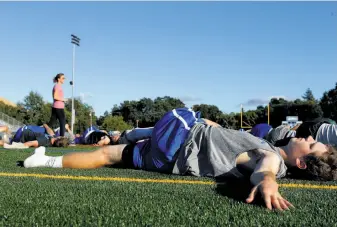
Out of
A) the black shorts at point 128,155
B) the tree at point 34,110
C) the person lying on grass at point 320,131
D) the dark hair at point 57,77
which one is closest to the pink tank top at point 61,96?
the dark hair at point 57,77

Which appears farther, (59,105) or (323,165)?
(59,105)

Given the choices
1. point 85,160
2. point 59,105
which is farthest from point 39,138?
point 85,160

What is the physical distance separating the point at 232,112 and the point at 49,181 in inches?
3028

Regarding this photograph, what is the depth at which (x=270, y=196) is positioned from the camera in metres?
2.52

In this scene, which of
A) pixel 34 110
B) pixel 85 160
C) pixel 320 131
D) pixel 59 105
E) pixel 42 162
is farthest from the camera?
pixel 34 110

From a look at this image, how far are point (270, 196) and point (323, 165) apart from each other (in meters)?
1.58

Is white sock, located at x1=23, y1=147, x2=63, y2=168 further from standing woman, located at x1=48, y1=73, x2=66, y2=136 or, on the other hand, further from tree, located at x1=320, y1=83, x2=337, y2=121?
tree, located at x1=320, y1=83, x2=337, y2=121

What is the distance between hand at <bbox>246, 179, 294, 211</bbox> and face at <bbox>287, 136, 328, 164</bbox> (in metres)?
1.35

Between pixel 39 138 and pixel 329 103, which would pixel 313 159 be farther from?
pixel 329 103

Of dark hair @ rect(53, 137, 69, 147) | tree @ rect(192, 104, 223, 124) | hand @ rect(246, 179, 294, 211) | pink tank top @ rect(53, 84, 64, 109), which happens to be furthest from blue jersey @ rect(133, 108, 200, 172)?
tree @ rect(192, 104, 223, 124)

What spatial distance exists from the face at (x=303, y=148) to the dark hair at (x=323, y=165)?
39 mm

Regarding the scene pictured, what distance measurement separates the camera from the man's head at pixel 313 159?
3822mm

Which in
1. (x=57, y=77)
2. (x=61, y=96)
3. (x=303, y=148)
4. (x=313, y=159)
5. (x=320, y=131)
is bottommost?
(x=313, y=159)

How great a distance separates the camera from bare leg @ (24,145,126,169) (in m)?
4.82
